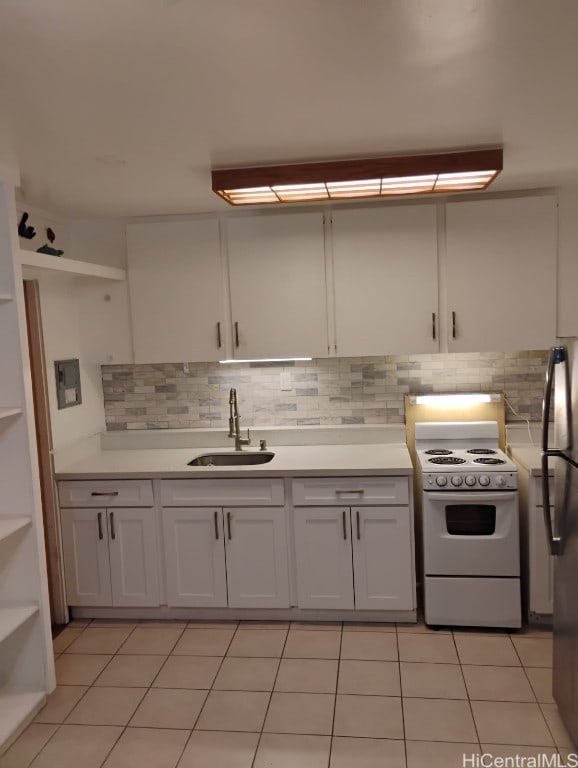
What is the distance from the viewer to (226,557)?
3.49m

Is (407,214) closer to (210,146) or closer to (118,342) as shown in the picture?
(210,146)

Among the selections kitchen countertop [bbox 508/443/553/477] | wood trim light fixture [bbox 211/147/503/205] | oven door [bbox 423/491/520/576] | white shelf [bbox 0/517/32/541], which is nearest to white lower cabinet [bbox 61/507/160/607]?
white shelf [bbox 0/517/32/541]

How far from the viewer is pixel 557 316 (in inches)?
138

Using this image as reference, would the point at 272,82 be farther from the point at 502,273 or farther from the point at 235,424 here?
the point at 235,424

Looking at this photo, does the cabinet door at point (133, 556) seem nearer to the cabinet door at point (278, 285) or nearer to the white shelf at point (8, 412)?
the white shelf at point (8, 412)

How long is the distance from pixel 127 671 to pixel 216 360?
68.8 inches

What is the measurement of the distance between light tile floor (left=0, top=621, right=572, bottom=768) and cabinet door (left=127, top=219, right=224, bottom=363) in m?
1.64

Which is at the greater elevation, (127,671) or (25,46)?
(25,46)

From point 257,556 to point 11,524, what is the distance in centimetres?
133

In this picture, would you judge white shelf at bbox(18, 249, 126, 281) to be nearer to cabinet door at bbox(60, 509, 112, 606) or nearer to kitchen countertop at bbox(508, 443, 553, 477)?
cabinet door at bbox(60, 509, 112, 606)

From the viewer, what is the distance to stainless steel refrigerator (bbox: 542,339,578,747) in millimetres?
2266

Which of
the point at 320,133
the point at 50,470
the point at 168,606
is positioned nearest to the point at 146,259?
the point at 50,470

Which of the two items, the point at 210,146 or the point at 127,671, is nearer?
the point at 210,146

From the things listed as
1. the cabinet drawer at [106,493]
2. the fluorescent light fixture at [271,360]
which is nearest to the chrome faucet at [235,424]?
the fluorescent light fixture at [271,360]
